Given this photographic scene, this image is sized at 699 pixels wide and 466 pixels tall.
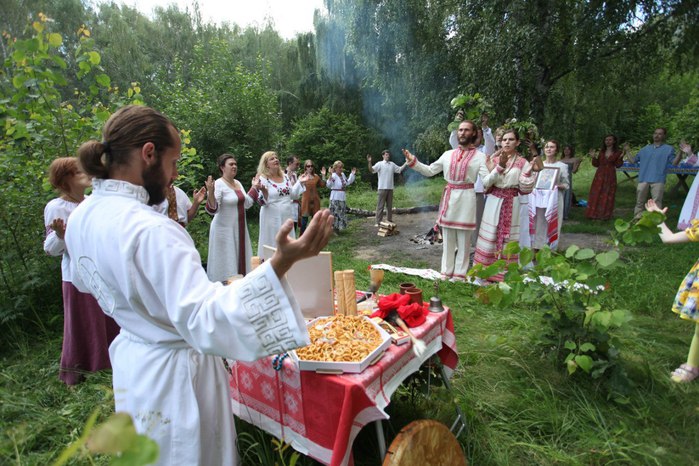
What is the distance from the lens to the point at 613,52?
9.21 meters

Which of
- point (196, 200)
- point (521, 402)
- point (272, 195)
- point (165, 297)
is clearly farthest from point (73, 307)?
point (521, 402)

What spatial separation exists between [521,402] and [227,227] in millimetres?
4130

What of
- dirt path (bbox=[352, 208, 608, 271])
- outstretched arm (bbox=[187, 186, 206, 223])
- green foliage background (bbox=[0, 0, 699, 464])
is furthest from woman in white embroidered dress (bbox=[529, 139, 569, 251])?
outstretched arm (bbox=[187, 186, 206, 223])

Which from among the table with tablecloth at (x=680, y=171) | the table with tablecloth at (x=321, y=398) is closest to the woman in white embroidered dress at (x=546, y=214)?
the table with tablecloth at (x=680, y=171)

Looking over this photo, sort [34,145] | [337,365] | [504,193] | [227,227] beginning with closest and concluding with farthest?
[337,365], [34,145], [227,227], [504,193]

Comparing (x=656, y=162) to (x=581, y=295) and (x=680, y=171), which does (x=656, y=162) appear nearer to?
(x=680, y=171)

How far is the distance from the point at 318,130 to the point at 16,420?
56.5ft

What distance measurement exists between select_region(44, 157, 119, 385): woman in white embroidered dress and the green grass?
0.21 meters

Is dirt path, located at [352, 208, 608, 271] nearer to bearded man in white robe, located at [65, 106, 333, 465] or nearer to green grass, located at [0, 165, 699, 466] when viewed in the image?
green grass, located at [0, 165, 699, 466]

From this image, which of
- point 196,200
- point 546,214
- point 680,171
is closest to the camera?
point 196,200

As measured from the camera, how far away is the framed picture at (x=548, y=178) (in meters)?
7.14

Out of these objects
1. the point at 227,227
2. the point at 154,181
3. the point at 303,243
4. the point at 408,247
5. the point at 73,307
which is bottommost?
the point at 408,247

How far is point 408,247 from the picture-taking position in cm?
864

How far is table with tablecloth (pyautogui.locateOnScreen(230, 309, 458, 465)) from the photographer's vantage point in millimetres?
1820
